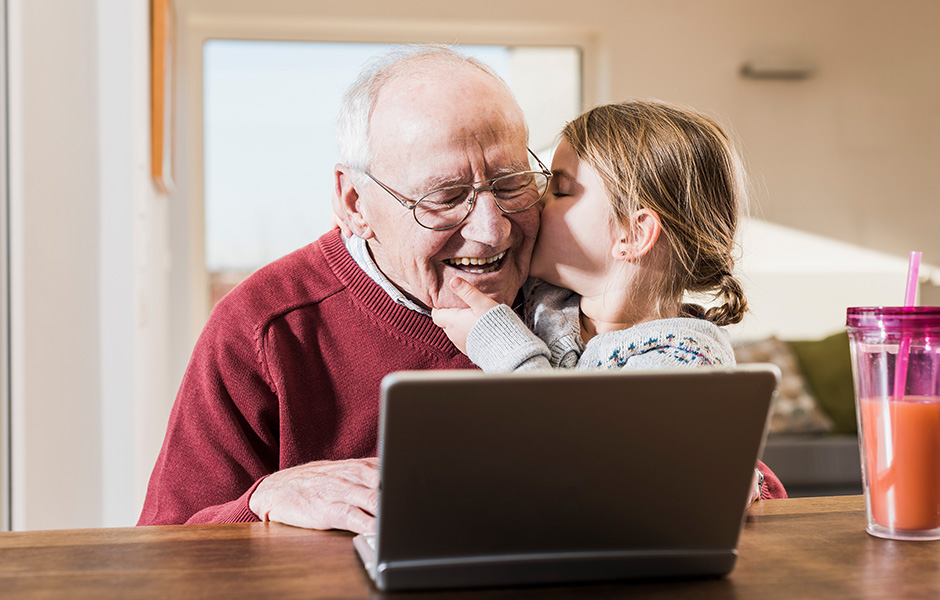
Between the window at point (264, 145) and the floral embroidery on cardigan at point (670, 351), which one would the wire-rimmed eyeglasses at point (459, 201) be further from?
the window at point (264, 145)

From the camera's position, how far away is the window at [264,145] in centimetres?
458

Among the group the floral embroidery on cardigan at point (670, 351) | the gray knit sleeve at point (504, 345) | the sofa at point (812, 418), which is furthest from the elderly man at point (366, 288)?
the sofa at point (812, 418)

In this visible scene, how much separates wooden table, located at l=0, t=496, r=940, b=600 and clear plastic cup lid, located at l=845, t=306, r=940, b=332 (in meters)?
0.19

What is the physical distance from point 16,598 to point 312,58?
424 cm

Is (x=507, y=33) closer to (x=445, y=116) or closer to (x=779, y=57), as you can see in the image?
(x=779, y=57)

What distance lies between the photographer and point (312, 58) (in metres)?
4.62

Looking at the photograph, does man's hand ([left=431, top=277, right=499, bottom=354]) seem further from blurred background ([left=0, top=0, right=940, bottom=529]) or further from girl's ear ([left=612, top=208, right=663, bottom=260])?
blurred background ([left=0, top=0, right=940, bottom=529])

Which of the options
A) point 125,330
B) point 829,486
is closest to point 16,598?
point 125,330

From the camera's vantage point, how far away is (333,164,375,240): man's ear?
142 cm

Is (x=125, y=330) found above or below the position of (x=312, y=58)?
below

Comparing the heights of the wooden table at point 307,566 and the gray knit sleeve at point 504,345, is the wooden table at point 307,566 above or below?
below

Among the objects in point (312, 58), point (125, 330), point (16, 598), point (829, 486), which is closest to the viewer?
point (16, 598)

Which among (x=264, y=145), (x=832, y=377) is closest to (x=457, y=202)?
(x=832, y=377)

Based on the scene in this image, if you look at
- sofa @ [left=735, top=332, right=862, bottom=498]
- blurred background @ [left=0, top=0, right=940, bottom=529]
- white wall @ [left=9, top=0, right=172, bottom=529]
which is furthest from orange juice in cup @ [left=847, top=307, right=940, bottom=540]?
blurred background @ [left=0, top=0, right=940, bottom=529]
